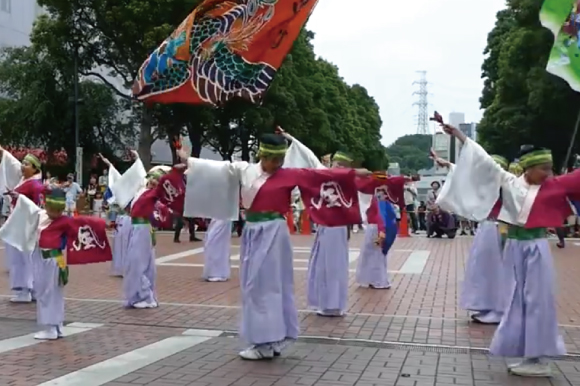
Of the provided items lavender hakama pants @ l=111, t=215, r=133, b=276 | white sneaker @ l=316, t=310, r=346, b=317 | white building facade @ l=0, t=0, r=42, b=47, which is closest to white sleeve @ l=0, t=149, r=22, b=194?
lavender hakama pants @ l=111, t=215, r=133, b=276

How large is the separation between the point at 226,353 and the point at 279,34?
5.61 m

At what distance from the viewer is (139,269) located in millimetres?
10047

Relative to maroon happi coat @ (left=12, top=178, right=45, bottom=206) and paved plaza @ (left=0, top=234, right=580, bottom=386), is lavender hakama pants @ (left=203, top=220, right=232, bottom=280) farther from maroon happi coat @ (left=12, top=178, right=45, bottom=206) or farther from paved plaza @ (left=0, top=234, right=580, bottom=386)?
maroon happi coat @ (left=12, top=178, right=45, bottom=206)

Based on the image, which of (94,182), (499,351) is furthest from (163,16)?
(499,351)

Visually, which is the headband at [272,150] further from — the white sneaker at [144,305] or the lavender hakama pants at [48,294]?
the white sneaker at [144,305]

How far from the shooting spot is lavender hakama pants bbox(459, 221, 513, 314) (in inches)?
362

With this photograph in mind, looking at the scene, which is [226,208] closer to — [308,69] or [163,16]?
[163,16]

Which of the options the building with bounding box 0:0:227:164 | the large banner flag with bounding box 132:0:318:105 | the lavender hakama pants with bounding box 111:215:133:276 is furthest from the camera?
the building with bounding box 0:0:227:164

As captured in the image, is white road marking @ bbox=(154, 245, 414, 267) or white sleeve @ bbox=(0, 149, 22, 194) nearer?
white sleeve @ bbox=(0, 149, 22, 194)

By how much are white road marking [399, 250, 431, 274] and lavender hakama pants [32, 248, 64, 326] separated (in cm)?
765

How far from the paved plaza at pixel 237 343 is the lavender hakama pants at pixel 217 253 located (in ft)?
1.52

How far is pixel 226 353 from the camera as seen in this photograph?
24.0 ft

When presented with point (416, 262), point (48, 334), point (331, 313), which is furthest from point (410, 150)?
point (48, 334)

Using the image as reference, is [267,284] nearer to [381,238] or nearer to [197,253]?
[381,238]
